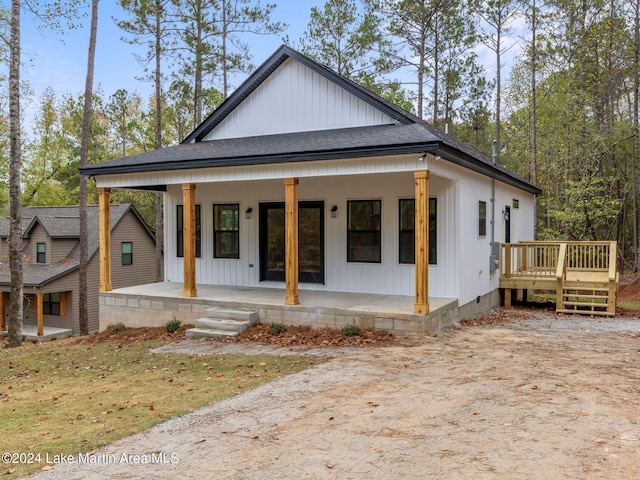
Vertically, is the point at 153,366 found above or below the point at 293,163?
below

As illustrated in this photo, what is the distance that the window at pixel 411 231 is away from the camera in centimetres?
989

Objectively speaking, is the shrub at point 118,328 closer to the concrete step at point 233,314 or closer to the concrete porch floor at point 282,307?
the concrete porch floor at point 282,307

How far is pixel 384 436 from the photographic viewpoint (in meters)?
4.10

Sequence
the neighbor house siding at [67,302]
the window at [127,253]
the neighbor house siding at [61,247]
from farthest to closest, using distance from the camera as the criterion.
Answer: the window at [127,253] → the neighbor house siding at [61,247] → the neighbor house siding at [67,302]

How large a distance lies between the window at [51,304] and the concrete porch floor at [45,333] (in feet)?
2.10

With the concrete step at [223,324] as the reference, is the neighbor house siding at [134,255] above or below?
above

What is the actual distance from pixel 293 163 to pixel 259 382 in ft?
14.2

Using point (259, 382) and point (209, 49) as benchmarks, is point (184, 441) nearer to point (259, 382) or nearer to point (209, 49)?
point (259, 382)

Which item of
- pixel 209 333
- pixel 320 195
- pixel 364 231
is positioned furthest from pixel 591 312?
pixel 209 333

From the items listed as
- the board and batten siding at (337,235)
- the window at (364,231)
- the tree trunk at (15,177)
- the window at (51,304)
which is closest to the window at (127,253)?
the window at (51,304)

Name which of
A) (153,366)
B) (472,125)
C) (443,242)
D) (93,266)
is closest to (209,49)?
(93,266)

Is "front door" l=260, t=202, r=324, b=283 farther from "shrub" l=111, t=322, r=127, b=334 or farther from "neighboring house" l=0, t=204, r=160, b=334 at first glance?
"neighboring house" l=0, t=204, r=160, b=334

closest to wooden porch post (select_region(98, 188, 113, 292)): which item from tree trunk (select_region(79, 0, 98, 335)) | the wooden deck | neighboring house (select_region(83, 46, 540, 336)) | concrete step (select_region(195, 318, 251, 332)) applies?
neighboring house (select_region(83, 46, 540, 336))

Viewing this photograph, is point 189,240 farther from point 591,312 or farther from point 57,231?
point 57,231
